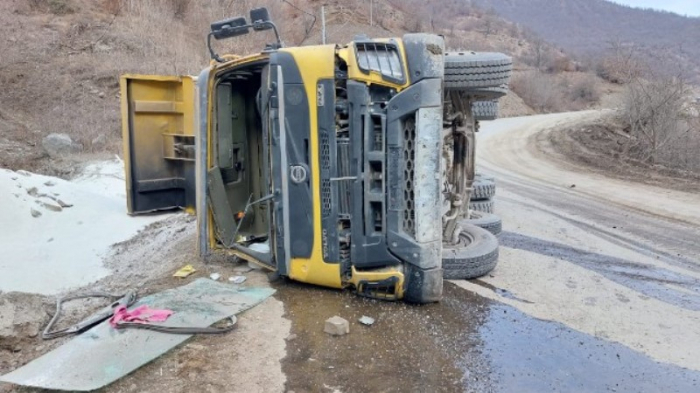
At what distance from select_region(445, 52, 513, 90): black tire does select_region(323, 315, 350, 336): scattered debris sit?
2006 mm

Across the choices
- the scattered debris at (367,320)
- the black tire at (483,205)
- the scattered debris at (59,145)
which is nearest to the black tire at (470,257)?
the scattered debris at (367,320)

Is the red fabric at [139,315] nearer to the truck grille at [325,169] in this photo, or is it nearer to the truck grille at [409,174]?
the truck grille at [325,169]

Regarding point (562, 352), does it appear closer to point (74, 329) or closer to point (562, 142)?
point (74, 329)

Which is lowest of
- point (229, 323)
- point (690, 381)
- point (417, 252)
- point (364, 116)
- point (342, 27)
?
point (690, 381)

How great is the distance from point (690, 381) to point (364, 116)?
2.45 metres

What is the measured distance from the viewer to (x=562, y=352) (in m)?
3.57

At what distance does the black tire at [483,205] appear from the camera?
23.5ft

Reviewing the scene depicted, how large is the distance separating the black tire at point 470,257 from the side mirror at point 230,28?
7.84 feet

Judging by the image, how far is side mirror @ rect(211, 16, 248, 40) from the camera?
A: 14.6ft

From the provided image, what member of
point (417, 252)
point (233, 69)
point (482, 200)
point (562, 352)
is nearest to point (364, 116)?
point (417, 252)

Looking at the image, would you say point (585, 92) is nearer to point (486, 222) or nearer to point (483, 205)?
point (483, 205)

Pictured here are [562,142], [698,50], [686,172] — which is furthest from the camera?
[698,50]

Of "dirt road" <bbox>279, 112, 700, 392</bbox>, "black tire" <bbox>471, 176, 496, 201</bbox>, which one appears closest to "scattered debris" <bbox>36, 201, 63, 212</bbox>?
"dirt road" <bbox>279, 112, 700, 392</bbox>

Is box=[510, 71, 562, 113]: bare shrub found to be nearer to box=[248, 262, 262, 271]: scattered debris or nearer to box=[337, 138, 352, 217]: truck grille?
box=[248, 262, 262, 271]: scattered debris
